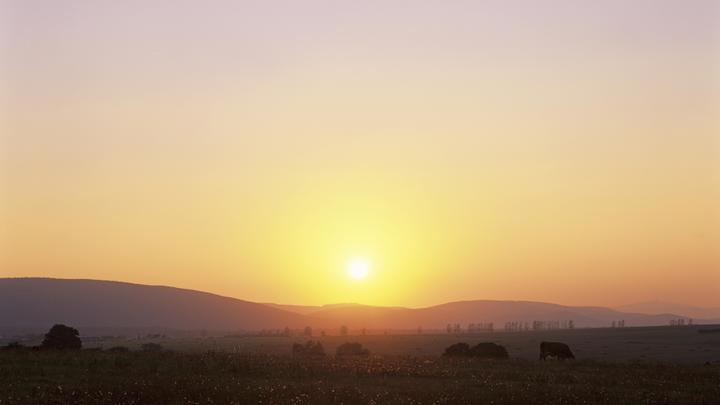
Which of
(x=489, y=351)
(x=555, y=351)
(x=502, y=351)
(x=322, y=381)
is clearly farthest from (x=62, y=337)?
(x=322, y=381)

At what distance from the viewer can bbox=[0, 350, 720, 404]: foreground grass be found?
23875 mm

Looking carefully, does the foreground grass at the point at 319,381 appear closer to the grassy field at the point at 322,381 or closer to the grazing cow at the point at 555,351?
the grassy field at the point at 322,381

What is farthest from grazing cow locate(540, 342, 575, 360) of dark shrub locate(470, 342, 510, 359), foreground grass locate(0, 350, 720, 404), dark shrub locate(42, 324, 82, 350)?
dark shrub locate(42, 324, 82, 350)

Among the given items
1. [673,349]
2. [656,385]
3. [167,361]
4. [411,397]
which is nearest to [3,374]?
[167,361]

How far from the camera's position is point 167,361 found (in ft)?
113

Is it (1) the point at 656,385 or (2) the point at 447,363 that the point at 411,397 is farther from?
(2) the point at 447,363

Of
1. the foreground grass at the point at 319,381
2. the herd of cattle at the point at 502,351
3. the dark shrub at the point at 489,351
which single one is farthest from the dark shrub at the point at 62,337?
the dark shrub at the point at 489,351

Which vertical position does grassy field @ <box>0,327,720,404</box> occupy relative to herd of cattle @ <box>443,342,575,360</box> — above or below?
below

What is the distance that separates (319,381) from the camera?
28766 millimetres

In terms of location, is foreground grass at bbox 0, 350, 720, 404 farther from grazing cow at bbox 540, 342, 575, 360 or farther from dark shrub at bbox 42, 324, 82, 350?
dark shrub at bbox 42, 324, 82, 350

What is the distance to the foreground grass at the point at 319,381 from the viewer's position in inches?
940

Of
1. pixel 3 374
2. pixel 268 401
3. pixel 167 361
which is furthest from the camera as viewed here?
pixel 167 361

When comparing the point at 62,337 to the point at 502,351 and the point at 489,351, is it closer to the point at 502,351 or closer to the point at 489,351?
the point at 489,351

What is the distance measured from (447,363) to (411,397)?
1414 cm
